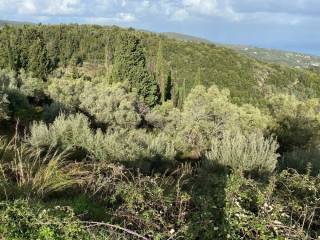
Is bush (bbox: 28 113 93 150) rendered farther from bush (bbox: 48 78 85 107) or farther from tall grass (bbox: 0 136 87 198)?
bush (bbox: 48 78 85 107)

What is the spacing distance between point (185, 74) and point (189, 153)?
2338 inches

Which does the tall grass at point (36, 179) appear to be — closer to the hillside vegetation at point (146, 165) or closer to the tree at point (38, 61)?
the hillside vegetation at point (146, 165)

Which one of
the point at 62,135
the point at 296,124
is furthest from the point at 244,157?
the point at 296,124

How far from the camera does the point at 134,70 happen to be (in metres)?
49.4

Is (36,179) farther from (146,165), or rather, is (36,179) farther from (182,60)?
(182,60)

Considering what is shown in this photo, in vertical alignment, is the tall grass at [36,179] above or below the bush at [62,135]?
above

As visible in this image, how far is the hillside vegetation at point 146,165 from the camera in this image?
3.50 m

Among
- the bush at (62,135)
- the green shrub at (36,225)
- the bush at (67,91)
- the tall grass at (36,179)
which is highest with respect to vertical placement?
the green shrub at (36,225)

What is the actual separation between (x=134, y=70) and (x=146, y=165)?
38.0 m

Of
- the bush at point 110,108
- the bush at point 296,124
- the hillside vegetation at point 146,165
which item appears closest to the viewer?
the hillside vegetation at point 146,165

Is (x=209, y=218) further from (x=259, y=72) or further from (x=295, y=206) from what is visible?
(x=259, y=72)

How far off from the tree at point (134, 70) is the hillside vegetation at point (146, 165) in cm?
13

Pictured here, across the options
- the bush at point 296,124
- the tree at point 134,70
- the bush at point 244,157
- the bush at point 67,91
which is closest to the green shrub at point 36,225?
the bush at point 244,157

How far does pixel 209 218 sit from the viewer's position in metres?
3.63
